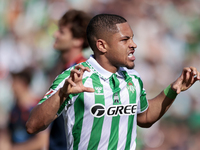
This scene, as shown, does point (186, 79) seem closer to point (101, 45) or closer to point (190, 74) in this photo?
point (190, 74)

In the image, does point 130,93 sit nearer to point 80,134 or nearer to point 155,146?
point 80,134

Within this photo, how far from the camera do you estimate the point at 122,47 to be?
2475 mm

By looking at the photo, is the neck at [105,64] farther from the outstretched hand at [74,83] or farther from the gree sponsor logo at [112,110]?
the outstretched hand at [74,83]

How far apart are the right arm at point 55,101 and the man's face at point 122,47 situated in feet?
1.48

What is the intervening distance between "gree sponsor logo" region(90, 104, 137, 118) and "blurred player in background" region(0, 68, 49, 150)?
2506 mm

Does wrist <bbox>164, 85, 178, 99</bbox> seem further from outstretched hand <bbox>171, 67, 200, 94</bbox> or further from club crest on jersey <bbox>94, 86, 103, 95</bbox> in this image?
club crest on jersey <bbox>94, 86, 103, 95</bbox>

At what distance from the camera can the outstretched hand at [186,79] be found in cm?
247

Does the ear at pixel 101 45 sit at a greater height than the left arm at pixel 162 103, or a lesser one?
greater

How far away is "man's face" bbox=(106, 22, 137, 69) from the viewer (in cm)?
247

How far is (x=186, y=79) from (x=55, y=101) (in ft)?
3.33

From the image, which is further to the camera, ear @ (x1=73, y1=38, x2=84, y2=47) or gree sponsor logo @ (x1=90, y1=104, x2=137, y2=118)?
ear @ (x1=73, y1=38, x2=84, y2=47)

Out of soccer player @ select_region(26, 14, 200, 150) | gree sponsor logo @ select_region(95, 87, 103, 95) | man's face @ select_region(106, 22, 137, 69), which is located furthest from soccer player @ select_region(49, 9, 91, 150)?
gree sponsor logo @ select_region(95, 87, 103, 95)

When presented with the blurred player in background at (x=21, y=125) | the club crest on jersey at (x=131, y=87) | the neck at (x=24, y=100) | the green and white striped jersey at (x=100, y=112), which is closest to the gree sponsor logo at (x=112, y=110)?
the green and white striped jersey at (x=100, y=112)

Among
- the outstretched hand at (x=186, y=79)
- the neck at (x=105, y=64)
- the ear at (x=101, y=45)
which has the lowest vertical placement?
the outstretched hand at (x=186, y=79)
